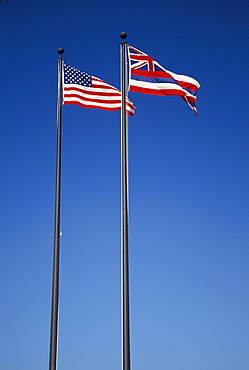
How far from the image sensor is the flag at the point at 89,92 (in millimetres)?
24844

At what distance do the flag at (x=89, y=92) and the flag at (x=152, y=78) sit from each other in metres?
1.01

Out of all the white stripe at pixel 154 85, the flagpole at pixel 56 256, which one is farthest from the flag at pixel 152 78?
the flagpole at pixel 56 256

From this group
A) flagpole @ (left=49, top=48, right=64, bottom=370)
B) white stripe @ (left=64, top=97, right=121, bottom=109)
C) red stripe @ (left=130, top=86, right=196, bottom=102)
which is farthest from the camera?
white stripe @ (left=64, top=97, right=121, bottom=109)

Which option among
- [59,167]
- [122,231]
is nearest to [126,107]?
[59,167]

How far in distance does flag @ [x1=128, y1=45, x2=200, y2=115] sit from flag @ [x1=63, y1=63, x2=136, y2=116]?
101 centimetres

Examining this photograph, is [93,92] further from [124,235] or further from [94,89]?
[124,235]

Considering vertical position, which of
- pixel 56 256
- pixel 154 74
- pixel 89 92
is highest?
pixel 154 74

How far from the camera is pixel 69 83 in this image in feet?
81.9

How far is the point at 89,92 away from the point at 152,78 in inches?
100

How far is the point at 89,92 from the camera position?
24.9m

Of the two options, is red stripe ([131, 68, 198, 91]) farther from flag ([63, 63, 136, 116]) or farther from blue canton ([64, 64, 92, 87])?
blue canton ([64, 64, 92, 87])

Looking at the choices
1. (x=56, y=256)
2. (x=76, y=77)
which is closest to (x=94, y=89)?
(x=76, y=77)

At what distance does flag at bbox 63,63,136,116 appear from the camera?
24844 mm

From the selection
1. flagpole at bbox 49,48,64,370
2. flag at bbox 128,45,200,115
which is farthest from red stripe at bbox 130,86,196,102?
flagpole at bbox 49,48,64,370
